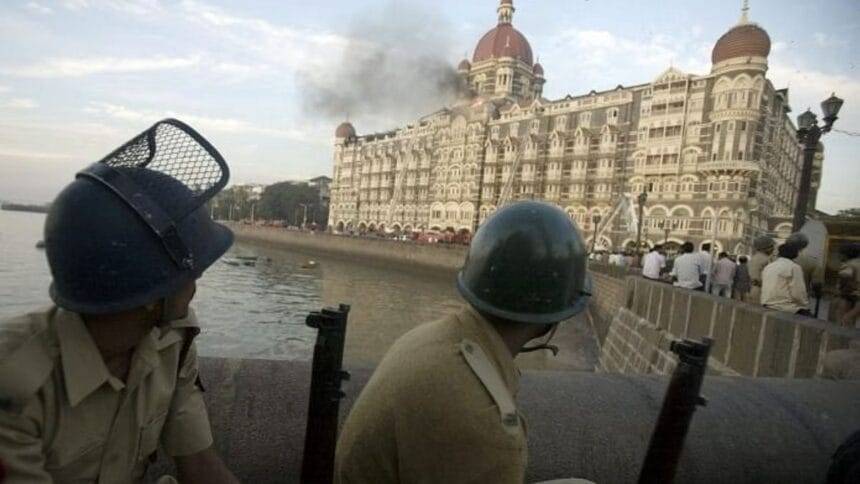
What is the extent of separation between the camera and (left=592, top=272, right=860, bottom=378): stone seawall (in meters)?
4.43

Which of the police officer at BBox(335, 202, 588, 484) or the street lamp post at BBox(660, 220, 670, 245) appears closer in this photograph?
the police officer at BBox(335, 202, 588, 484)

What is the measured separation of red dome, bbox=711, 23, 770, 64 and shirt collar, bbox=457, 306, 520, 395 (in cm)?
4442

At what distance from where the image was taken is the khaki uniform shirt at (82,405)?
3.67 feet

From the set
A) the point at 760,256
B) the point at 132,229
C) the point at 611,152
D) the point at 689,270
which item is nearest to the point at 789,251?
the point at 760,256

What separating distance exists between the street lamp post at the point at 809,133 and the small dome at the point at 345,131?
3082 inches

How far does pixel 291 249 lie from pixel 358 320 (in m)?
44.6

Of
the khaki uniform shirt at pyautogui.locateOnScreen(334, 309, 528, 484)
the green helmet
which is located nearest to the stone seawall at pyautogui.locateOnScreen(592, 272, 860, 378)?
the green helmet

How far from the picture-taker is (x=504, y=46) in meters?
66.2

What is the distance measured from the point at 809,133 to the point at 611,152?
3749 cm

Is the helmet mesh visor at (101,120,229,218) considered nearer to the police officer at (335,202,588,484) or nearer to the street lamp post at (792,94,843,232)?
the police officer at (335,202,588,484)

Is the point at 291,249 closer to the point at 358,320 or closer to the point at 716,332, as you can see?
the point at 358,320

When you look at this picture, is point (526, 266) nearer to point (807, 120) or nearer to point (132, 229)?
point (132, 229)

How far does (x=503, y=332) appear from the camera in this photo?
146 centimetres

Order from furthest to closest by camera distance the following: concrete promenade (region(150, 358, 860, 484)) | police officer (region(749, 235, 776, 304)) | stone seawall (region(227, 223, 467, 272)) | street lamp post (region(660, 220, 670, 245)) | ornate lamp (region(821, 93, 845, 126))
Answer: stone seawall (region(227, 223, 467, 272)) < street lamp post (region(660, 220, 670, 245)) < ornate lamp (region(821, 93, 845, 126)) < police officer (region(749, 235, 776, 304)) < concrete promenade (region(150, 358, 860, 484))
